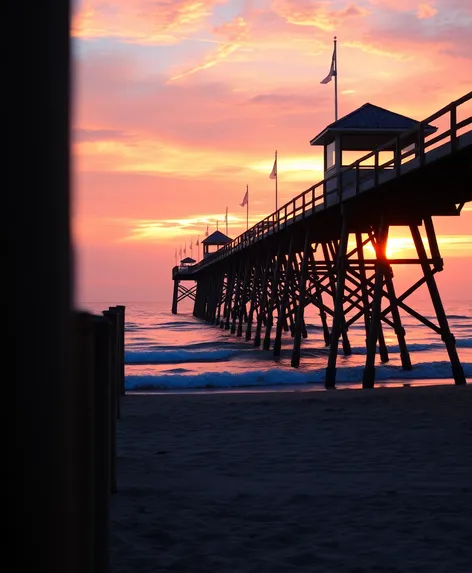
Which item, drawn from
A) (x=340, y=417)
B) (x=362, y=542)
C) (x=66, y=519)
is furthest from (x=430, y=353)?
(x=66, y=519)

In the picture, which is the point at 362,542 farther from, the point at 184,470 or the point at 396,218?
the point at 396,218

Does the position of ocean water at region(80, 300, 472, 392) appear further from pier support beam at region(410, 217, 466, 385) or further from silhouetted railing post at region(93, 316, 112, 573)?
silhouetted railing post at region(93, 316, 112, 573)

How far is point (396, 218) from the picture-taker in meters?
17.5

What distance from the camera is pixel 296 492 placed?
6.27 m

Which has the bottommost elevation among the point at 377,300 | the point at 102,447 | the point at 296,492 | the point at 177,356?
the point at 177,356

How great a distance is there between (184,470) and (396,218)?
446 inches

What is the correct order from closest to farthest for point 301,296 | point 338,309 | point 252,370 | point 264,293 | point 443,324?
1. point 443,324
2. point 338,309
3. point 301,296
4. point 252,370
5. point 264,293

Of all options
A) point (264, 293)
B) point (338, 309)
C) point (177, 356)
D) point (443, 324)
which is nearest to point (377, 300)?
point (443, 324)

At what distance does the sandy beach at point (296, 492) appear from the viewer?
15.2 ft

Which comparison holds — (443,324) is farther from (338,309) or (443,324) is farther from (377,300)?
(338,309)

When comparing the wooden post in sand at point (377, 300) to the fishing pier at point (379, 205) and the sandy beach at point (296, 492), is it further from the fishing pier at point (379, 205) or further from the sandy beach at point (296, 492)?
the sandy beach at point (296, 492)

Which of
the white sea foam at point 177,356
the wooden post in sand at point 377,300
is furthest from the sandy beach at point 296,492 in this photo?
the white sea foam at point 177,356

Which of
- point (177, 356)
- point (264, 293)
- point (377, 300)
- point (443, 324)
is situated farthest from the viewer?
point (177, 356)

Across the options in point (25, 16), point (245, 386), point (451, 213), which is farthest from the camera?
point (245, 386)
